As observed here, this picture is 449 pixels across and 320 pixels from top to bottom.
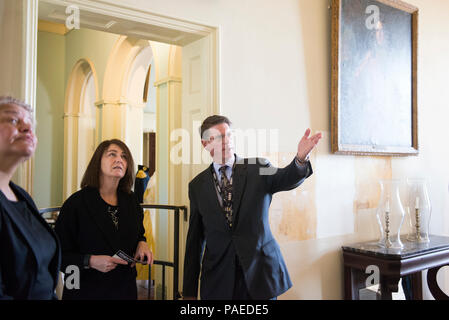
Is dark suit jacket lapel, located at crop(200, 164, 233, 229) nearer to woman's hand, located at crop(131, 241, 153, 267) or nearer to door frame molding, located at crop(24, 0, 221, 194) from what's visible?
woman's hand, located at crop(131, 241, 153, 267)

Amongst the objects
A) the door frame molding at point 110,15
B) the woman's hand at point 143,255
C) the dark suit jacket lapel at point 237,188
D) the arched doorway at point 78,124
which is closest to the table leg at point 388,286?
the dark suit jacket lapel at point 237,188

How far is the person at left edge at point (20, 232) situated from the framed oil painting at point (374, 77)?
3.11 meters

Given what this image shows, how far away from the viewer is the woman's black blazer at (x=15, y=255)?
132 cm

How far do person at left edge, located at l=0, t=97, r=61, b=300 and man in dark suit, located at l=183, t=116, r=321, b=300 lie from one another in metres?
1.02

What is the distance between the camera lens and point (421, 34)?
5.15 m

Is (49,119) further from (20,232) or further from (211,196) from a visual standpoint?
(20,232)

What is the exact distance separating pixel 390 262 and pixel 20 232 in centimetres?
324

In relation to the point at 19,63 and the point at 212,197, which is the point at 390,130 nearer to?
the point at 212,197

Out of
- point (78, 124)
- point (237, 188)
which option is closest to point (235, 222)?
point (237, 188)

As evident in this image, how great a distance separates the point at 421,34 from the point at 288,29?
7.80 ft

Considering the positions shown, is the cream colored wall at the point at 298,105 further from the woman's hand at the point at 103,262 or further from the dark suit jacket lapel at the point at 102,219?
the woman's hand at the point at 103,262

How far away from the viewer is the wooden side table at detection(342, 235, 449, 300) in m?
3.64

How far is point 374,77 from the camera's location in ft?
14.5
